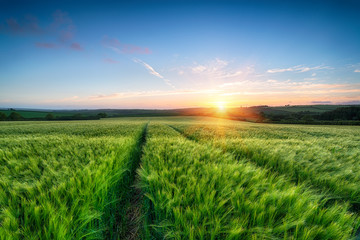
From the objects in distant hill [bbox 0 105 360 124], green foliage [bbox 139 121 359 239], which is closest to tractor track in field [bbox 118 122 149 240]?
green foliage [bbox 139 121 359 239]

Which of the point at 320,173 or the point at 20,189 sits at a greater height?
the point at 20,189

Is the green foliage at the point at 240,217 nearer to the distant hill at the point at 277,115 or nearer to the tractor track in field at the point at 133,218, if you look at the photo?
the tractor track in field at the point at 133,218

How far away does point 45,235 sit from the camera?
126cm

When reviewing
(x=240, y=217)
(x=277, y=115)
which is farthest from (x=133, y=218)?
(x=277, y=115)

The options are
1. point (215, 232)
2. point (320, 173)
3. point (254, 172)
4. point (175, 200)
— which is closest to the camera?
point (215, 232)

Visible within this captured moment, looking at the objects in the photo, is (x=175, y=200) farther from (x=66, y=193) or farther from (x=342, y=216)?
(x=342, y=216)

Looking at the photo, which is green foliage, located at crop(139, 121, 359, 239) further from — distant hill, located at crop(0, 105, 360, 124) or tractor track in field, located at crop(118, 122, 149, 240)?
distant hill, located at crop(0, 105, 360, 124)

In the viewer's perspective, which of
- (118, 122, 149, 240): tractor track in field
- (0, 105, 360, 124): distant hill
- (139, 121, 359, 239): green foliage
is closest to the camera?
(139, 121, 359, 239): green foliage

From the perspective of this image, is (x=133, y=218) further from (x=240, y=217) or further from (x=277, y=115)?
(x=277, y=115)

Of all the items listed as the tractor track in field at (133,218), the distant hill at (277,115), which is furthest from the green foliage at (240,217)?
the distant hill at (277,115)

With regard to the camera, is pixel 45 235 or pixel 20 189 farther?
pixel 20 189

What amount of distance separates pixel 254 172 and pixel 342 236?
1168mm

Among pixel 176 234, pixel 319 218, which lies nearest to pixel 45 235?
pixel 176 234

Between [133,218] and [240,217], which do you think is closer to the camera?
[240,217]
